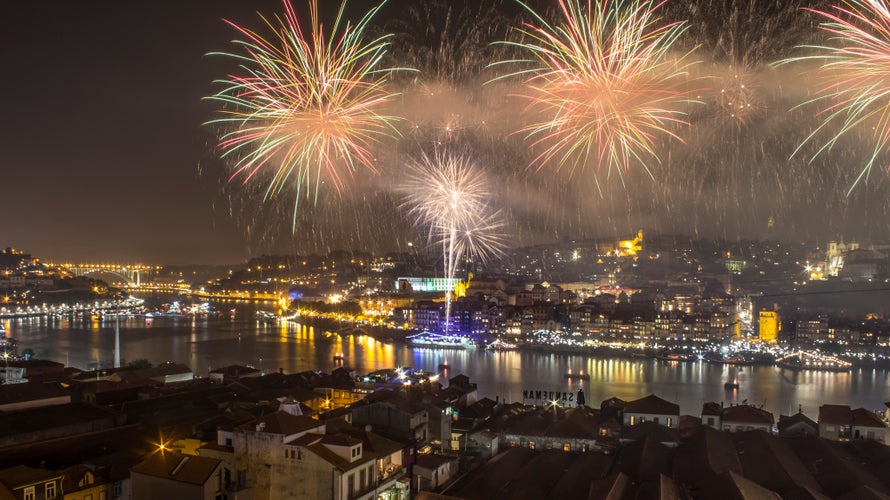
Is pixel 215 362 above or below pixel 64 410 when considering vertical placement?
below

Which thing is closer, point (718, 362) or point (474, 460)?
point (474, 460)

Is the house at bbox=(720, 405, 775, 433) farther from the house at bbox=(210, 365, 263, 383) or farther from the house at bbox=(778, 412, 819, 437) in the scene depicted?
the house at bbox=(210, 365, 263, 383)

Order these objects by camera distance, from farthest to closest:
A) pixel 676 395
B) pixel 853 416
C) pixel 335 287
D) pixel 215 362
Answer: pixel 335 287 < pixel 215 362 < pixel 676 395 < pixel 853 416

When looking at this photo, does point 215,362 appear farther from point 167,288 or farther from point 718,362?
point 167,288

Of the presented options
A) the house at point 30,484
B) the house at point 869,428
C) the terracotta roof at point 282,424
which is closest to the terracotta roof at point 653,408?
the house at point 869,428

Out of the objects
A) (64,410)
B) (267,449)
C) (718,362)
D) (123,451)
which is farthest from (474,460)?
(718,362)

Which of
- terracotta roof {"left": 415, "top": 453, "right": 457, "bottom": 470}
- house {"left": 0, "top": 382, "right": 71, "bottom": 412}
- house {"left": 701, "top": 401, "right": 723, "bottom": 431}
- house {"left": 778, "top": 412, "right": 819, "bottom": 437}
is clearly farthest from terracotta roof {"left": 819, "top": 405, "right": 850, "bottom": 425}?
house {"left": 0, "top": 382, "right": 71, "bottom": 412}

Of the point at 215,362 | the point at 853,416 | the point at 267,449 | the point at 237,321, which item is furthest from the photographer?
the point at 237,321

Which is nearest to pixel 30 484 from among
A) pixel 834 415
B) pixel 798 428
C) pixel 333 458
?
pixel 333 458
